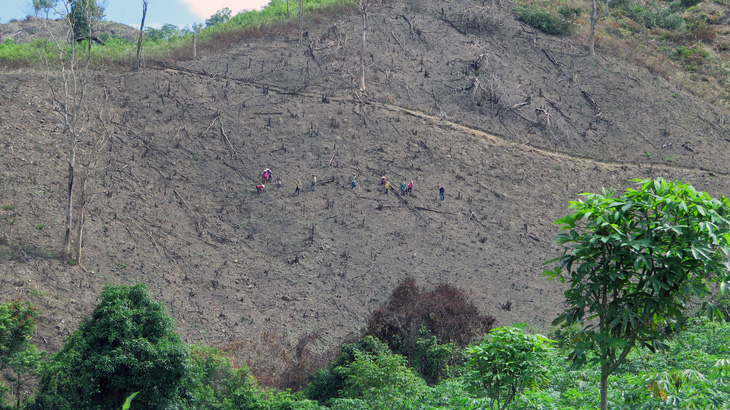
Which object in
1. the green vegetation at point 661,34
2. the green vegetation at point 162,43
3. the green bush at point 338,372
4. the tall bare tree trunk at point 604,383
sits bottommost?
the green bush at point 338,372

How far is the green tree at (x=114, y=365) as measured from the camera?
15609 millimetres

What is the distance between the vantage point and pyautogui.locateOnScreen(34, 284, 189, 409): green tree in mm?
15609

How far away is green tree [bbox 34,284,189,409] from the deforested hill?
5488 millimetres

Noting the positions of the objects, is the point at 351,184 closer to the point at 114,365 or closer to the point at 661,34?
the point at 114,365

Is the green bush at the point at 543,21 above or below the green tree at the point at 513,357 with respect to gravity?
above

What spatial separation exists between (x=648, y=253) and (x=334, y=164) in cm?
2500

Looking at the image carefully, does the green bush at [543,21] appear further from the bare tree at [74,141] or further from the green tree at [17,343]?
the green tree at [17,343]

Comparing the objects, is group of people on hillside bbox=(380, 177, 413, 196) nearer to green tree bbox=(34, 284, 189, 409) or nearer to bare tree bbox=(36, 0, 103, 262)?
bare tree bbox=(36, 0, 103, 262)

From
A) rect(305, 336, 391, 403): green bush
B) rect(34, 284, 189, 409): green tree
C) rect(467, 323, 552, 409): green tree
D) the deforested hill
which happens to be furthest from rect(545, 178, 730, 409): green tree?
the deforested hill

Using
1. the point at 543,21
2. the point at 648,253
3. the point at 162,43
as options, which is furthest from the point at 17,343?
the point at 543,21

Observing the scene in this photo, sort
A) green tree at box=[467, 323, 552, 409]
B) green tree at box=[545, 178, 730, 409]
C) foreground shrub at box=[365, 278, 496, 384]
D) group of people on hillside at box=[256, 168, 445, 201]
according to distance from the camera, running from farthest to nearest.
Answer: group of people on hillside at box=[256, 168, 445, 201]
foreground shrub at box=[365, 278, 496, 384]
green tree at box=[467, 323, 552, 409]
green tree at box=[545, 178, 730, 409]

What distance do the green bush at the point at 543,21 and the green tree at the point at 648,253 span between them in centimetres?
4116

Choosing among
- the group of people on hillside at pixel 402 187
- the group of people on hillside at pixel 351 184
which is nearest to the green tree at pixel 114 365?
the group of people on hillside at pixel 351 184

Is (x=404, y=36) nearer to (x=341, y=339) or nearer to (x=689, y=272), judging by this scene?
(x=341, y=339)
